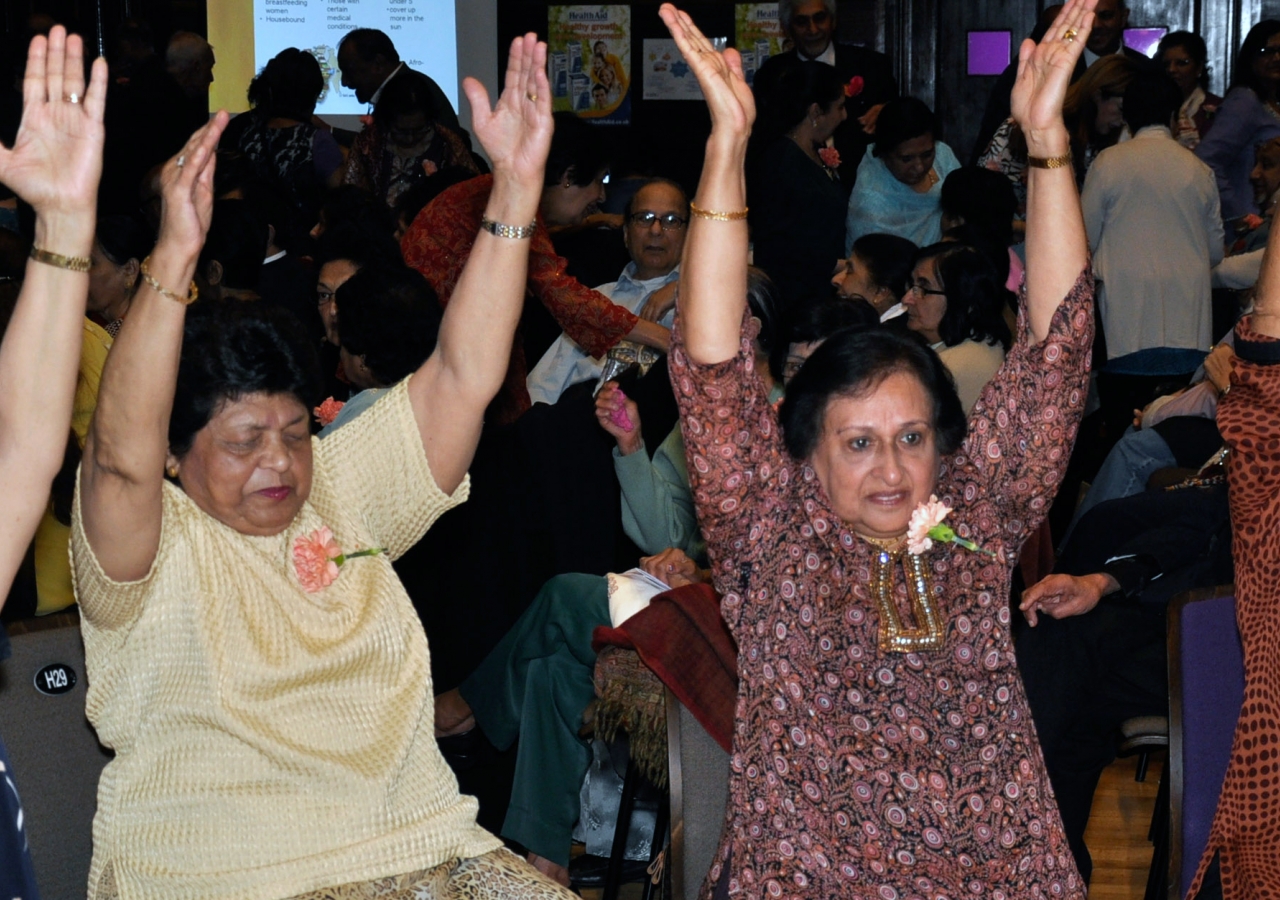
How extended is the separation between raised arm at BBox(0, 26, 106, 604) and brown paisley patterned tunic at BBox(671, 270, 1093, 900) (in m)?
0.82

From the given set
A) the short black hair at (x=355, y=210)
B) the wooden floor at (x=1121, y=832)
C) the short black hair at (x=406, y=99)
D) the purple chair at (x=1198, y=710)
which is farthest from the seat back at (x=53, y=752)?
the short black hair at (x=406, y=99)

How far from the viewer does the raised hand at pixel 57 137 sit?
176 cm

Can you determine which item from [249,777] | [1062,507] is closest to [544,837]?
[249,777]

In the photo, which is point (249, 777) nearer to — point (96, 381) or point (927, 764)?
point (927, 764)

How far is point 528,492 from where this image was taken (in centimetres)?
376

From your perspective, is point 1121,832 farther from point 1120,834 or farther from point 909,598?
point 909,598

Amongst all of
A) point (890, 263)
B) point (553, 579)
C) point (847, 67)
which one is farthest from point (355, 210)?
point (847, 67)

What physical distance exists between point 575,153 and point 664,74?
445 centimetres

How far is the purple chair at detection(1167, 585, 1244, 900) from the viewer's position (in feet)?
8.75

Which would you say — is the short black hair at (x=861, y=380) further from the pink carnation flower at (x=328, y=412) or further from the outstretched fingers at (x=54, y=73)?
the pink carnation flower at (x=328, y=412)

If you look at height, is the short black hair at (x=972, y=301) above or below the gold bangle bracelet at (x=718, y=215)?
below

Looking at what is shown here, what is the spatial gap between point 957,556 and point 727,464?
0.39m

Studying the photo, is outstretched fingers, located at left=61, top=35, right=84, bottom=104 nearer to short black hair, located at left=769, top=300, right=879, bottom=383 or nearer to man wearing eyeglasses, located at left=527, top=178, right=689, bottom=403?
short black hair, located at left=769, top=300, right=879, bottom=383

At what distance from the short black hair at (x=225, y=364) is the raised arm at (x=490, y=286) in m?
0.22
